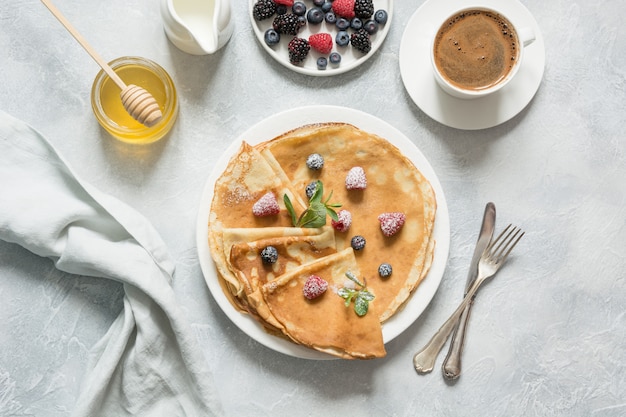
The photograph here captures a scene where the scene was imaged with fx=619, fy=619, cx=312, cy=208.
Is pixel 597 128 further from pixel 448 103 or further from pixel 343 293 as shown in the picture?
pixel 343 293

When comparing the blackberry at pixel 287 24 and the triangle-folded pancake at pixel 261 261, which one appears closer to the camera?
the triangle-folded pancake at pixel 261 261

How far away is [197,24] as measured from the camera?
225cm

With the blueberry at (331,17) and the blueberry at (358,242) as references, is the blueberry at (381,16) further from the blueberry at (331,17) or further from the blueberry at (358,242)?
the blueberry at (358,242)

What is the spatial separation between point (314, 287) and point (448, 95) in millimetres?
880

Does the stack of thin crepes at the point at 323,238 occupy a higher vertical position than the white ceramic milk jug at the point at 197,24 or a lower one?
lower

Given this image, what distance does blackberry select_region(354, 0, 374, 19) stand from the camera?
2.26 metres

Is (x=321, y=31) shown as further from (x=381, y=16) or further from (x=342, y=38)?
(x=381, y=16)

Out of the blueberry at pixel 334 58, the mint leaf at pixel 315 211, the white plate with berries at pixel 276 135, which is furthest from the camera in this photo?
the blueberry at pixel 334 58

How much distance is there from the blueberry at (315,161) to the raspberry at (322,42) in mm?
408

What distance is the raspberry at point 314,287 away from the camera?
208 cm

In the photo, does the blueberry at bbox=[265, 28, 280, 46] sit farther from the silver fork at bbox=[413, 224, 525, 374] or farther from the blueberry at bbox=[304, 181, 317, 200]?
the silver fork at bbox=[413, 224, 525, 374]

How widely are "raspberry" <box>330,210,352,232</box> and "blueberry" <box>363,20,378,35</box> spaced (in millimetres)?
689

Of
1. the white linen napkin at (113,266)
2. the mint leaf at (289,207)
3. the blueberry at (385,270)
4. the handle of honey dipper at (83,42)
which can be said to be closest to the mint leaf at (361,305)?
the blueberry at (385,270)

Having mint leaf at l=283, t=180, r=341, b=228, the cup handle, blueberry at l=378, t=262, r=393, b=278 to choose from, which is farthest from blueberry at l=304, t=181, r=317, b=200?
the cup handle
